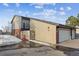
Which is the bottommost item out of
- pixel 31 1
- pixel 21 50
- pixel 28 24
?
pixel 21 50

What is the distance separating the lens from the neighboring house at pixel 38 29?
616 cm

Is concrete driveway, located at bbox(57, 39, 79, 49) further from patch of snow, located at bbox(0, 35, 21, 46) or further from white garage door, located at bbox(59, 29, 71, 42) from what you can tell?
patch of snow, located at bbox(0, 35, 21, 46)

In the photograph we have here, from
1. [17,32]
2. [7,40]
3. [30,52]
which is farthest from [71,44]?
[7,40]

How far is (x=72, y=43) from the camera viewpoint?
6227 millimetres

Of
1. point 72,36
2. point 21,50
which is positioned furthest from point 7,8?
point 72,36

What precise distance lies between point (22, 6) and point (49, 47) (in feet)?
3.32

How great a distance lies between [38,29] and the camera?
244 inches

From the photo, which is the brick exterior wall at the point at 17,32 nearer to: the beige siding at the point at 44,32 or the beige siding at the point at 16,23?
the beige siding at the point at 16,23

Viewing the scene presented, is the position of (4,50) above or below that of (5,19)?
below

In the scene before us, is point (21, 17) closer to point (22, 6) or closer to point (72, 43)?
point (22, 6)

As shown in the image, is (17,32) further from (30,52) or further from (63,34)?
(63,34)

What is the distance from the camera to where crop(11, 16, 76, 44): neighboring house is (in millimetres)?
6160

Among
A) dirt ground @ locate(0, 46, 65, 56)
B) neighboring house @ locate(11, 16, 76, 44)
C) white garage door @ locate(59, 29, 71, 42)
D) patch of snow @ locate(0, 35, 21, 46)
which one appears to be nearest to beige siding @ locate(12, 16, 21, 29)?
neighboring house @ locate(11, 16, 76, 44)

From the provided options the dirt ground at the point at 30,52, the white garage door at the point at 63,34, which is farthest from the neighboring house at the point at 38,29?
the dirt ground at the point at 30,52
